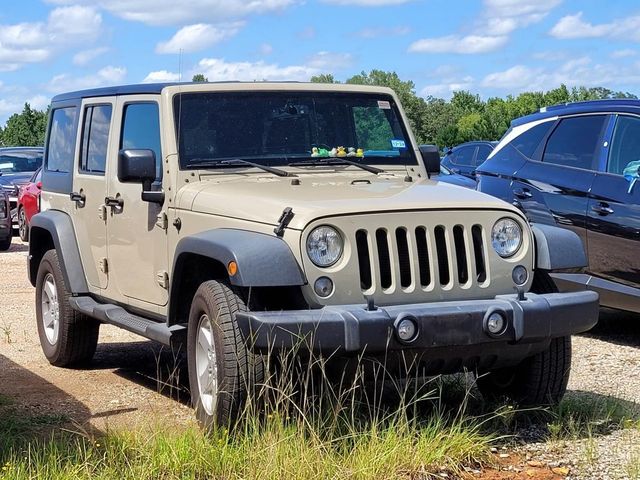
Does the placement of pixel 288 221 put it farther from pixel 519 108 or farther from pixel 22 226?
pixel 519 108

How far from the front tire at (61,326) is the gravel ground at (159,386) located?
12cm

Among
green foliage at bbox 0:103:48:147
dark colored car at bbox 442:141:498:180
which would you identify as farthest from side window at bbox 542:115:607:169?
green foliage at bbox 0:103:48:147

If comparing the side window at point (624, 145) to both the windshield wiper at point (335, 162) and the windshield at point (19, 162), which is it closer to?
the windshield wiper at point (335, 162)

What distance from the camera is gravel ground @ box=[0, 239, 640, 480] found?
5.55 m

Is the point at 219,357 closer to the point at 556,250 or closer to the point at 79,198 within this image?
the point at 556,250

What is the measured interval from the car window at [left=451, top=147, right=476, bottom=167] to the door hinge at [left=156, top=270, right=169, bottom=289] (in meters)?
17.7

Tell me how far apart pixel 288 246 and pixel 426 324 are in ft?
2.42

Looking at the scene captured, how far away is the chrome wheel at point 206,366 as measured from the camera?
5.58 metres

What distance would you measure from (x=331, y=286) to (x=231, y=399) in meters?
0.71

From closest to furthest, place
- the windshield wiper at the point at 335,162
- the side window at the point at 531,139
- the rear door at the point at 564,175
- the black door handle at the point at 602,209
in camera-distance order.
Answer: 1. the windshield wiper at the point at 335,162
2. the black door handle at the point at 602,209
3. the rear door at the point at 564,175
4. the side window at the point at 531,139

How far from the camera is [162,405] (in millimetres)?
6766

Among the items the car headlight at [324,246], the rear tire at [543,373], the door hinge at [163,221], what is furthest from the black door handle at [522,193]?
the car headlight at [324,246]

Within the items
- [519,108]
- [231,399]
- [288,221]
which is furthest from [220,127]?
[519,108]

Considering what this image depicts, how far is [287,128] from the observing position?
686 centimetres
